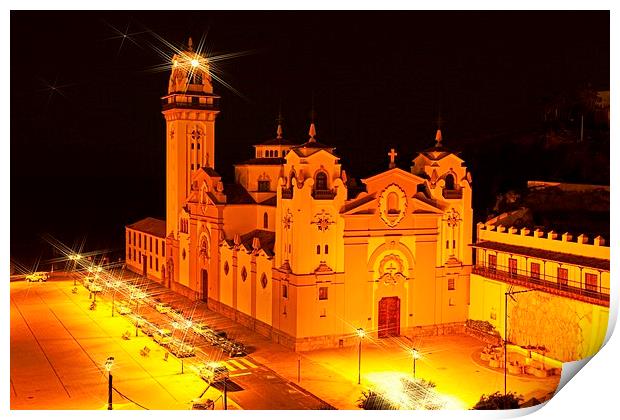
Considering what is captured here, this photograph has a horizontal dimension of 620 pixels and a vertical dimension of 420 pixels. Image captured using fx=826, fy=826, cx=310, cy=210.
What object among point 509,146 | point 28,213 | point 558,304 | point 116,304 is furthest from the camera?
point 28,213

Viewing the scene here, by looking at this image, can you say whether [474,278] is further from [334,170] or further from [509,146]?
[509,146]

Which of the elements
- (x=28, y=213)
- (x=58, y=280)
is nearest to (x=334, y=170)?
(x=58, y=280)

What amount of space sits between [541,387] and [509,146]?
98.4 feet

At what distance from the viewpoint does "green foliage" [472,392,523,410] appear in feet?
74.0

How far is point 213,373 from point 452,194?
41.2 ft

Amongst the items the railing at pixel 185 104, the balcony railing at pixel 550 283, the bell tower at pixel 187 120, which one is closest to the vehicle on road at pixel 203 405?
the balcony railing at pixel 550 283

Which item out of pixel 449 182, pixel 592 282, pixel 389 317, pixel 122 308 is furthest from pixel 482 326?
pixel 122 308

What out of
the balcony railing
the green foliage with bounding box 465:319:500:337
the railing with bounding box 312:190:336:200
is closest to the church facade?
the railing with bounding box 312:190:336:200

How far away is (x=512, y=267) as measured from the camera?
30.2 meters

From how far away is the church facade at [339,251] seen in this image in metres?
30.0

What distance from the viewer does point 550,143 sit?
161ft

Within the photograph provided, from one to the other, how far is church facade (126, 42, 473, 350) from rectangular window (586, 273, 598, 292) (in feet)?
22.0

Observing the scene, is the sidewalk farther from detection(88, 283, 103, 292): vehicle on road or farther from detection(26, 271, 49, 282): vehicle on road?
detection(26, 271, 49, 282): vehicle on road

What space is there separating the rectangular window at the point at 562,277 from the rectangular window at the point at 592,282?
1040 mm
